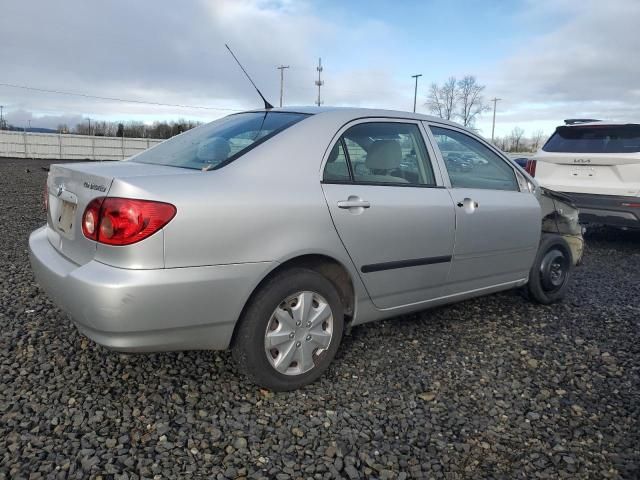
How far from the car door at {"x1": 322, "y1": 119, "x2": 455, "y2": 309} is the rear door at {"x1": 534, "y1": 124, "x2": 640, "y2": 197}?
409 cm

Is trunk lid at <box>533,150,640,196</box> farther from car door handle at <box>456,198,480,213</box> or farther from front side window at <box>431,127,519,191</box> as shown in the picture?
car door handle at <box>456,198,480,213</box>

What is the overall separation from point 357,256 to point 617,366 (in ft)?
6.14

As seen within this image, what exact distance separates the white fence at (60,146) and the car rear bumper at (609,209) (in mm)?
26618

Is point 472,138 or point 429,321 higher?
point 472,138

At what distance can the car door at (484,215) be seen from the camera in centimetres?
366

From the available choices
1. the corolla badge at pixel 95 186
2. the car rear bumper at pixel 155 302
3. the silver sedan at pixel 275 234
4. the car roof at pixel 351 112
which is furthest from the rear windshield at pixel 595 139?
the corolla badge at pixel 95 186

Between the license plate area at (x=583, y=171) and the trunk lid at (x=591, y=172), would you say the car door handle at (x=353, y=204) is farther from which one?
the license plate area at (x=583, y=171)

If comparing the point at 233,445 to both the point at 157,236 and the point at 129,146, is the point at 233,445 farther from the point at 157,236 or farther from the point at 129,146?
the point at 129,146

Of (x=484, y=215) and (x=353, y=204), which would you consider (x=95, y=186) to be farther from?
(x=484, y=215)

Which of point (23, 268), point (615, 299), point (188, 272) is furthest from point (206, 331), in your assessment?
point (615, 299)

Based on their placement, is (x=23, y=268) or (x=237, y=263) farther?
(x=23, y=268)

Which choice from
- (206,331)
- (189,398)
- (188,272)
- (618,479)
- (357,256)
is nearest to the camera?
(618,479)

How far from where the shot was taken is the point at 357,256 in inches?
120

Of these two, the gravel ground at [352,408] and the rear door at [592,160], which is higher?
the rear door at [592,160]
